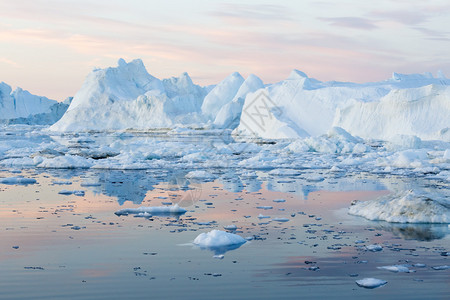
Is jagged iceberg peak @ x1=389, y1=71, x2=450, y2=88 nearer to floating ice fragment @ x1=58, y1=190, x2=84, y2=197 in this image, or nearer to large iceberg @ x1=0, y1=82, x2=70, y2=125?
floating ice fragment @ x1=58, y1=190, x2=84, y2=197

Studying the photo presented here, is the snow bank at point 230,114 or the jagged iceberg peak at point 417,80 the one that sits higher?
the jagged iceberg peak at point 417,80

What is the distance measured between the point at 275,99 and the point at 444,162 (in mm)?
23142

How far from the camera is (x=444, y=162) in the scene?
70.7ft

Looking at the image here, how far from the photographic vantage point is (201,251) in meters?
6.69

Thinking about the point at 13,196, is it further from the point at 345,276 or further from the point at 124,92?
the point at 124,92

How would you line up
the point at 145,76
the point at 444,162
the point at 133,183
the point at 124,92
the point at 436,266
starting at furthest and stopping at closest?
the point at 145,76 < the point at 124,92 < the point at 444,162 < the point at 133,183 < the point at 436,266

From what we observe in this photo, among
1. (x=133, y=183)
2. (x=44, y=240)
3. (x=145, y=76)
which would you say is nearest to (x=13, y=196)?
(x=133, y=183)

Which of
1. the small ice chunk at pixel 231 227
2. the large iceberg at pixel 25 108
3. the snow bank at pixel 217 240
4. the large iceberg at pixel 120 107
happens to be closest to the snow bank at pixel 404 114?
the small ice chunk at pixel 231 227

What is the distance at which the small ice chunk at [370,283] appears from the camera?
17.4ft

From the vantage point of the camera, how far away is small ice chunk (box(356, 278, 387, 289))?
5.30 metres

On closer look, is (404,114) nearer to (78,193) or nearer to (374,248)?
(78,193)

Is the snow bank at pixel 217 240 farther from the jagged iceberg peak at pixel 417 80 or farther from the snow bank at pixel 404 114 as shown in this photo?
the jagged iceberg peak at pixel 417 80

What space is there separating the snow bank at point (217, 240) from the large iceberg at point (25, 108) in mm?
98514

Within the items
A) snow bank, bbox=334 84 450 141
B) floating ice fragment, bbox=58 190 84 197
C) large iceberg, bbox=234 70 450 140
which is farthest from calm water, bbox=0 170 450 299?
large iceberg, bbox=234 70 450 140
